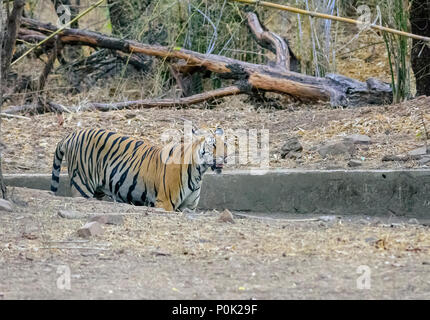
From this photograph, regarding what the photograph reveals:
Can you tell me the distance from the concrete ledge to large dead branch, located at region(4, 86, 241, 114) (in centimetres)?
304

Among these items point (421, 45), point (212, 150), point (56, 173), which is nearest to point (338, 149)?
point (212, 150)

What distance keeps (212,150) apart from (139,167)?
1.03 meters

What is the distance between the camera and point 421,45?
10281mm

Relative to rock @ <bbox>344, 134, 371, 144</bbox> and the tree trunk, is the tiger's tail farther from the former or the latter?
the tree trunk

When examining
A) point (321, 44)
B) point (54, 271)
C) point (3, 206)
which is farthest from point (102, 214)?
point (321, 44)

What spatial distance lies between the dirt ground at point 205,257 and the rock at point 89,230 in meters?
0.05

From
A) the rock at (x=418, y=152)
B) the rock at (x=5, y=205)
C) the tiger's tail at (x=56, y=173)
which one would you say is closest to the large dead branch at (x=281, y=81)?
the rock at (x=418, y=152)

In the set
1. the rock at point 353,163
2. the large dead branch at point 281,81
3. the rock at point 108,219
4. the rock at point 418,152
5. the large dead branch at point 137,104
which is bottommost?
the rock at point 108,219

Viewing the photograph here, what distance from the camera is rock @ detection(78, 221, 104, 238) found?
539cm

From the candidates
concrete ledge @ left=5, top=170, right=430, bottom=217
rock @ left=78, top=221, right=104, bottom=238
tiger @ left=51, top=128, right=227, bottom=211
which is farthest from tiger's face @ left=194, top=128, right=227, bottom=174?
rock @ left=78, top=221, right=104, bottom=238

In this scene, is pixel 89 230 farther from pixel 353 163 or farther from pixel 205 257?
pixel 353 163

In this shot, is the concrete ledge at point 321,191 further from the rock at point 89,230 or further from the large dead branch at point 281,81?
the large dead branch at point 281,81

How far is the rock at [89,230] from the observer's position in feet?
17.7

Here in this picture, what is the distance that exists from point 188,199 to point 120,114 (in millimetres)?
3311
